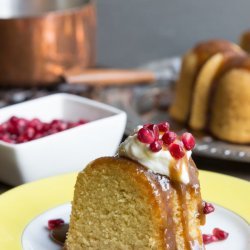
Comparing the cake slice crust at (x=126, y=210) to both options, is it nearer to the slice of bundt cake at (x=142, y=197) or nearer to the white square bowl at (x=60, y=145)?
the slice of bundt cake at (x=142, y=197)

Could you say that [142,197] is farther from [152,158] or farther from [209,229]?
[209,229]

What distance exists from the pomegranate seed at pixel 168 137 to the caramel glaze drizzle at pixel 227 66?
31.1 inches

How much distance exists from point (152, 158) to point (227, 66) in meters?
0.87

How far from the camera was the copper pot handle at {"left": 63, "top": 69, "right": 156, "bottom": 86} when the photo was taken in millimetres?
2490

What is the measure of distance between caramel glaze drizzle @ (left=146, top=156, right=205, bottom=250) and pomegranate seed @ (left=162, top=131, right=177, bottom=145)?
39 mm

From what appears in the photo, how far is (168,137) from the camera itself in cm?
140

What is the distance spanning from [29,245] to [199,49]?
3.46 feet

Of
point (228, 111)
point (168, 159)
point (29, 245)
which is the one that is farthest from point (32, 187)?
point (228, 111)

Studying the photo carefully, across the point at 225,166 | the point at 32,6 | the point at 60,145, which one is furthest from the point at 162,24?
the point at 60,145

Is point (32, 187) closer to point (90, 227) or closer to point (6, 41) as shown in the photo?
point (90, 227)

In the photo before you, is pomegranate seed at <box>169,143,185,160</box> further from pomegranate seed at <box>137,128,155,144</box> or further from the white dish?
the white dish

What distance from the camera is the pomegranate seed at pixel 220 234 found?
152 centimetres

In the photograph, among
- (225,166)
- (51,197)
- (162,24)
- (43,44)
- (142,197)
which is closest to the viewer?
(142,197)

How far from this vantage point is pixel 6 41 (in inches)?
95.8
